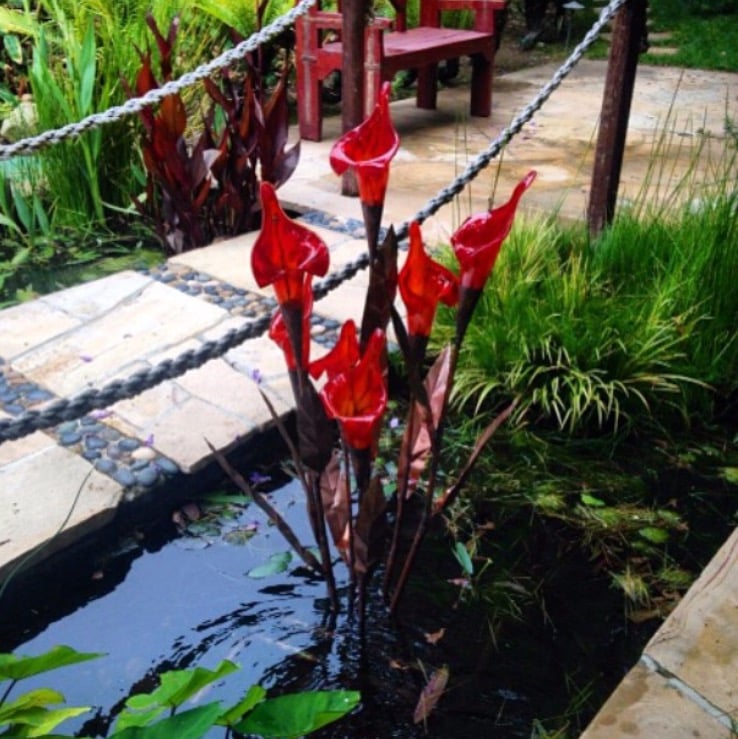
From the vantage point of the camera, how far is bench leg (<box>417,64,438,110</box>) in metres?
5.81

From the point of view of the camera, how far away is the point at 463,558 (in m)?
2.10

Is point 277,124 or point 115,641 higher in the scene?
point 277,124

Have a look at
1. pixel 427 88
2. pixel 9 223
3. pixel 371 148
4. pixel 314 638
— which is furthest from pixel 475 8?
pixel 314 638

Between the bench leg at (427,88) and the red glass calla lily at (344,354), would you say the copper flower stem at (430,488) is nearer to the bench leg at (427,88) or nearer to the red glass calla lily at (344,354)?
the red glass calla lily at (344,354)

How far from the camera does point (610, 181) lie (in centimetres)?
329

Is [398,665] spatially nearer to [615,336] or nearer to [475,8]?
[615,336]

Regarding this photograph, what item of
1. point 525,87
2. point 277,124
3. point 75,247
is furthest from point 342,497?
point 525,87

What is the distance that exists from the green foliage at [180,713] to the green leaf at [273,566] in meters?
0.80

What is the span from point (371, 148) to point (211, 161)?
225 cm

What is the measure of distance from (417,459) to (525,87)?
556 centimetres

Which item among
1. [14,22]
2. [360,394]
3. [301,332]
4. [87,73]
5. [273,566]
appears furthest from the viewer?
[14,22]

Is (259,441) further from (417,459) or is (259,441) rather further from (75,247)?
(75,247)

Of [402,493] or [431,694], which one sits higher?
[402,493]

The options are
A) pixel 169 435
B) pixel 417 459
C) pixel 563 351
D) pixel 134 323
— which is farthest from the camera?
pixel 134 323
